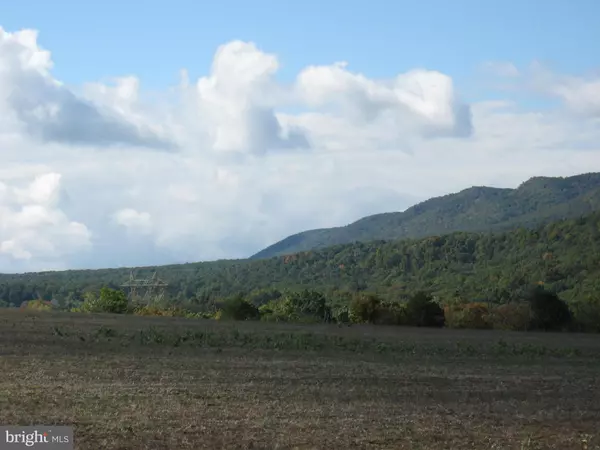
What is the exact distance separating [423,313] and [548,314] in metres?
10.2

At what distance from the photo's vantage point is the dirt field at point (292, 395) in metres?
17.1

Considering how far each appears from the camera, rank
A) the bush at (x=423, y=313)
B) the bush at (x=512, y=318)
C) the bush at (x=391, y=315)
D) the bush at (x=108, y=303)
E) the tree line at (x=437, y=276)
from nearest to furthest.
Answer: the bush at (x=512, y=318)
the bush at (x=423, y=313)
the bush at (x=391, y=315)
the bush at (x=108, y=303)
the tree line at (x=437, y=276)

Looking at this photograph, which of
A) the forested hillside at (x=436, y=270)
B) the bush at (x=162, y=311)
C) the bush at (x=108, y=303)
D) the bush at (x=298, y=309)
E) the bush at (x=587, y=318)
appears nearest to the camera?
the bush at (x=587, y=318)

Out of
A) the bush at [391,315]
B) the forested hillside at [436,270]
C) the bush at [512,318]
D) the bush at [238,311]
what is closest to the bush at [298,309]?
the bush at [238,311]

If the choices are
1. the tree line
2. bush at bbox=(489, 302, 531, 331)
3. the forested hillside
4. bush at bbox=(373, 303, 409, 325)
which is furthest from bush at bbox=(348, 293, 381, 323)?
the forested hillside

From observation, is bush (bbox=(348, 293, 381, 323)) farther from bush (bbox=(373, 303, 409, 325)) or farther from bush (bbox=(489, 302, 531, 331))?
bush (bbox=(489, 302, 531, 331))

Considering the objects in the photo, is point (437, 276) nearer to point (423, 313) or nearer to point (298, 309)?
point (298, 309)

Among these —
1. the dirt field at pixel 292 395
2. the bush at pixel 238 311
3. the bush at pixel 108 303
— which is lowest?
the dirt field at pixel 292 395

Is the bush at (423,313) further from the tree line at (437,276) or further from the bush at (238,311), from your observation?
the bush at (238,311)

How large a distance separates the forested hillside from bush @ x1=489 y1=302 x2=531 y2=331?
9.89 meters

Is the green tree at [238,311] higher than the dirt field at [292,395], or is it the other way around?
the green tree at [238,311]

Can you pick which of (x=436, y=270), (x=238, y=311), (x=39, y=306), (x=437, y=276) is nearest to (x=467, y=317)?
(x=238, y=311)

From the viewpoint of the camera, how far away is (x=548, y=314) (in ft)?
237

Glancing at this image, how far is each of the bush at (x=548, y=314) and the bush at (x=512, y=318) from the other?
0.61m
